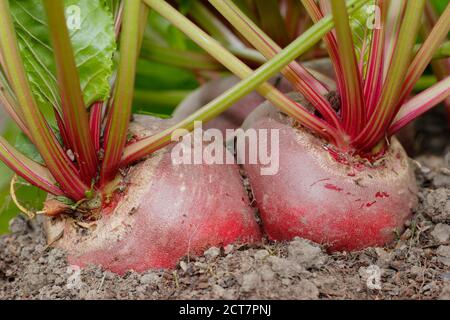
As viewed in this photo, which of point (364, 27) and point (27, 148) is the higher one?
point (364, 27)

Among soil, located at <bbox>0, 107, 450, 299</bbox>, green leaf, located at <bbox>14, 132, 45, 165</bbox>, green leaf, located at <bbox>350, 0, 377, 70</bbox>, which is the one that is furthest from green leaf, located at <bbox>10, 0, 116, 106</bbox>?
green leaf, located at <bbox>350, 0, 377, 70</bbox>

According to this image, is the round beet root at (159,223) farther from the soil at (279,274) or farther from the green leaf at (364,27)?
the green leaf at (364,27)

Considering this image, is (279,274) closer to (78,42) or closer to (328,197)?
(328,197)

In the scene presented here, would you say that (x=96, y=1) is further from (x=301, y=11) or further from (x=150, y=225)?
(x=301, y=11)

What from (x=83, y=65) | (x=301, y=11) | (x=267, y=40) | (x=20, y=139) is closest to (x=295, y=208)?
(x=267, y=40)

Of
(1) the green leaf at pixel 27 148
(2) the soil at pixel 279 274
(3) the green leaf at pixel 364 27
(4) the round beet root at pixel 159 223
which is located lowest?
(2) the soil at pixel 279 274

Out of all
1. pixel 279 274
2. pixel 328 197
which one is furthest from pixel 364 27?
pixel 279 274

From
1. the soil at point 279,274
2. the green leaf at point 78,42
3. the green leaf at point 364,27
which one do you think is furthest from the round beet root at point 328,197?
the green leaf at point 78,42
